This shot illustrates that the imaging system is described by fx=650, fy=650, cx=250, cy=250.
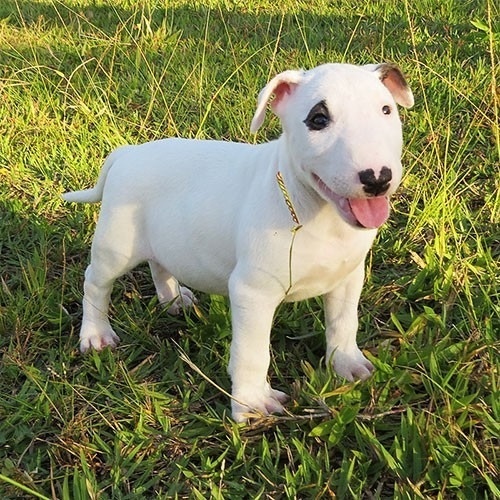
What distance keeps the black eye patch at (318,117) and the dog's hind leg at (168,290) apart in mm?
1422

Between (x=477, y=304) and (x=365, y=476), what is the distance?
3.31ft

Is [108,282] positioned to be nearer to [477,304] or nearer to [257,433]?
[257,433]

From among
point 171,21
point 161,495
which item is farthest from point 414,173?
point 171,21

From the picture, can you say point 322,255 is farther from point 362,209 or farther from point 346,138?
point 346,138

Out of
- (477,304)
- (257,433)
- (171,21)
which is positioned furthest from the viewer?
(171,21)

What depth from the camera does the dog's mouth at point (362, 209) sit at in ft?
6.18

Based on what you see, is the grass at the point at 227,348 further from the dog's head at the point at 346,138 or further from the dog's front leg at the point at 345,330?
the dog's head at the point at 346,138

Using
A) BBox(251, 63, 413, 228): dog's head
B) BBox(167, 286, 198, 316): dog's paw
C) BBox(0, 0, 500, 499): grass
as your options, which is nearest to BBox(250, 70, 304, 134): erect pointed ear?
BBox(251, 63, 413, 228): dog's head

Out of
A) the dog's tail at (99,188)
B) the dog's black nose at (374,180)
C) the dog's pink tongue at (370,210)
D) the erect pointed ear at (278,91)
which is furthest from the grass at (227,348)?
the erect pointed ear at (278,91)

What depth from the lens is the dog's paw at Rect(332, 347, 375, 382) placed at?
8.31 feet

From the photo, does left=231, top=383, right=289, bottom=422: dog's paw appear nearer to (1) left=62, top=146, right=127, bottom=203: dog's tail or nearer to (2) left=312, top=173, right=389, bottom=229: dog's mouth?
(2) left=312, top=173, right=389, bottom=229: dog's mouth

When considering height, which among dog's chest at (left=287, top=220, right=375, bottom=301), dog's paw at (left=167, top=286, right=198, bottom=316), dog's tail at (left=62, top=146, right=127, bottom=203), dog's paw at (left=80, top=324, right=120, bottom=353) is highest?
dog's chest at (left=287, top=220, right=375, bottom=301)

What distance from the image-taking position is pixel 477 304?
2.75m

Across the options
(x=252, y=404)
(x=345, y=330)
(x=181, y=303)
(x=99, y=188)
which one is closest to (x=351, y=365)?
(x=345, y=330)
